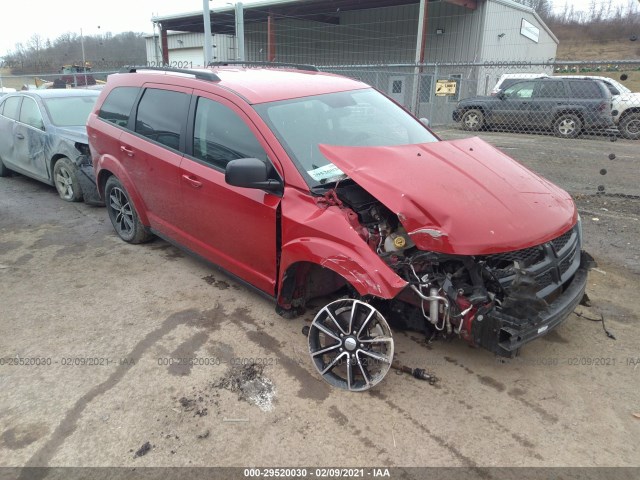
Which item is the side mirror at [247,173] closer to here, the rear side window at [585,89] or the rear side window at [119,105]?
the rear side window at [119,105]

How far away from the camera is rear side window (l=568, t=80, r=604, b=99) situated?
11.7 m

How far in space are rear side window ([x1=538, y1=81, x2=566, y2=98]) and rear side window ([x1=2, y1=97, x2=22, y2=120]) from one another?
11881 millimetres

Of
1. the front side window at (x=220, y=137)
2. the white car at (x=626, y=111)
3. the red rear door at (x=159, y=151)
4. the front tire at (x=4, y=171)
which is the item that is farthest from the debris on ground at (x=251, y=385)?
the white car at (x=626, y=111)

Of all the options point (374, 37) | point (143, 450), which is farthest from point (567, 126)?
point (374, 37)

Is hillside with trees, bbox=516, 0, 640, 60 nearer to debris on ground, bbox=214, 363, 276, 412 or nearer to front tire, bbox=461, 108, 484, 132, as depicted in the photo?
front tire, bbox=461, 108, 484, 132

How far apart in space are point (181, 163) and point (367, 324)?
2.15 meters

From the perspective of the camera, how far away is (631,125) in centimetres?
1211

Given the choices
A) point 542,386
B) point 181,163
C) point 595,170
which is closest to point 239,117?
point 181,163

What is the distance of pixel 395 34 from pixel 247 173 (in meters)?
21.3

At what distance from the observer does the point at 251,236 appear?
3471 mm

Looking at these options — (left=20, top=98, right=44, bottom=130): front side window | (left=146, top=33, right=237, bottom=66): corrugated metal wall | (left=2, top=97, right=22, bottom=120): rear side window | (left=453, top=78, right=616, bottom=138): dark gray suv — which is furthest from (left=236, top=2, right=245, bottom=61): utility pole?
(left=146, top=33, right=237, bottom=66): corrugated metal wall

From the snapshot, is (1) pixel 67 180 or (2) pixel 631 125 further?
(2) pixel 631 125

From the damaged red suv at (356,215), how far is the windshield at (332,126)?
1 centimetres

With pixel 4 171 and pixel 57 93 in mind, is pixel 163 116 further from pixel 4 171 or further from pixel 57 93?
pixel 4 171
